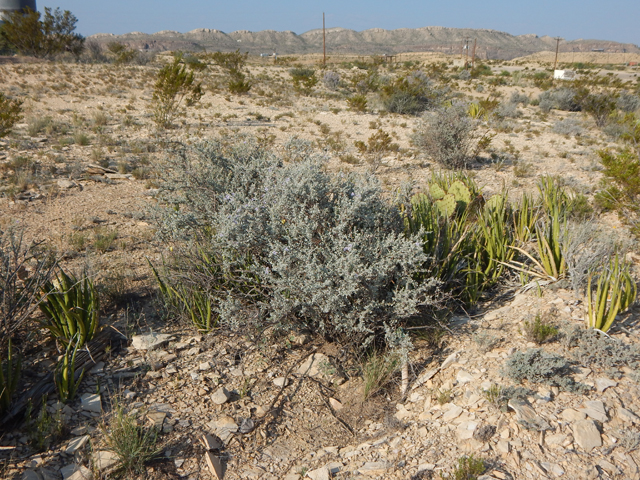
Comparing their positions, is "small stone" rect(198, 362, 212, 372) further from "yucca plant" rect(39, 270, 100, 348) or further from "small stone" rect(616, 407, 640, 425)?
"small stone" rect(616, 407, 640, 425)

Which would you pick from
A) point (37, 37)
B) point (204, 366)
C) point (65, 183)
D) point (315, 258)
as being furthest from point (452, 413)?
point (37, 37)

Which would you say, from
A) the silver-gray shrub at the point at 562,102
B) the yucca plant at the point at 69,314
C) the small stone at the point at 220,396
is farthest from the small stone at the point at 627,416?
the silver-gray shrub at the point at 562,102

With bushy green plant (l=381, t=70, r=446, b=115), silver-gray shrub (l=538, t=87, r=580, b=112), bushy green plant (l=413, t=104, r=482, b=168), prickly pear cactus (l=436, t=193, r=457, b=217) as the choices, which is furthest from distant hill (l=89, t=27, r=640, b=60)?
prickly pear cactus (l=436, t=193, r=457, b=217)

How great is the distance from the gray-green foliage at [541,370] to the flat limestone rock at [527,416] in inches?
8.1

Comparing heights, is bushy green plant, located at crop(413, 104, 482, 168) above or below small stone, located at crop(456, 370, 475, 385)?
above

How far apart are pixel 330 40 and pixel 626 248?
14085 cm

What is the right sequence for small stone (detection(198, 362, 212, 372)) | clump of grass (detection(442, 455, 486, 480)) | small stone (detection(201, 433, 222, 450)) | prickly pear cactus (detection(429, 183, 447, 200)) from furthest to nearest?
1. prickly pear cactus (detection(429, 183, 447, 200))
2. small stone (detection(198, 362, 212, 372))
3. small stone (detection(201, 433, 222, 450))
4. clump of grass (detection(442, 455, 486, 480))

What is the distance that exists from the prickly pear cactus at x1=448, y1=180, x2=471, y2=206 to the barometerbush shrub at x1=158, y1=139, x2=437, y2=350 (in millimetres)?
1437

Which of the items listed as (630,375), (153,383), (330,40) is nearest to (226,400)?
(153,383)

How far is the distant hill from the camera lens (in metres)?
114

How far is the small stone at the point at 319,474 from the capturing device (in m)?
2.46

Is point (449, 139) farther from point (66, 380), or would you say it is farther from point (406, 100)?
point (66, 380)

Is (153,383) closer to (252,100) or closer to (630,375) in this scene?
(630,375)

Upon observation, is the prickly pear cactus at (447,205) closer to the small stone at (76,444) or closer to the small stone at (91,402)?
the small stone at (91,402)
